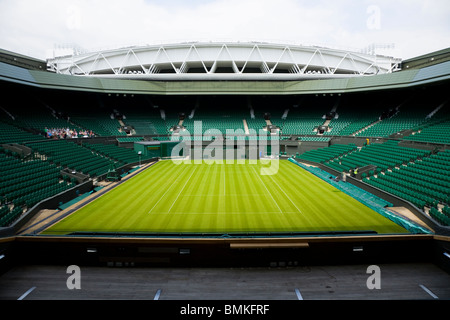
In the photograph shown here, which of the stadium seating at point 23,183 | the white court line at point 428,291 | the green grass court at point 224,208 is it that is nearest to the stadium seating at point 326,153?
the green grass court at point 224,208

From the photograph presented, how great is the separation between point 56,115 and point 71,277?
3273cm

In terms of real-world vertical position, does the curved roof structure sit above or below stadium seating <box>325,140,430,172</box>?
above

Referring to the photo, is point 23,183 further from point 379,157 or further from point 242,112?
point 242,112

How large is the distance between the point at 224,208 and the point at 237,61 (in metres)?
32.4

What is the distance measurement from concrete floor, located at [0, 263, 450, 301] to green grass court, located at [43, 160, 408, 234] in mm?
2249

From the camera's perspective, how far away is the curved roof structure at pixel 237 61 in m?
40.0

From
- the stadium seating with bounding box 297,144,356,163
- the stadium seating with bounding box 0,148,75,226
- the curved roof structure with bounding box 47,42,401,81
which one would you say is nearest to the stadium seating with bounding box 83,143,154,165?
the stadium seating with bounding box 0,148,75,226

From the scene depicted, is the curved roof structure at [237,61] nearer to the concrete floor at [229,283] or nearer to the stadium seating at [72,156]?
the stadium seating at [72,156]

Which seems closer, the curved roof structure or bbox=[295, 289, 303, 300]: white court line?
bbox=[295, 289, 303, 300]: white court line

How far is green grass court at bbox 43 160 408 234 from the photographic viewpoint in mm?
12555

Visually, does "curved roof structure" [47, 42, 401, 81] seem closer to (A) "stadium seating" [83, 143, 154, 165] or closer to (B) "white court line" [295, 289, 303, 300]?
(A) "stadium seating" [83, 143, 154, 165]

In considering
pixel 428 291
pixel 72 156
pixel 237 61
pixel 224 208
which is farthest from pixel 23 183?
pixel 237 61

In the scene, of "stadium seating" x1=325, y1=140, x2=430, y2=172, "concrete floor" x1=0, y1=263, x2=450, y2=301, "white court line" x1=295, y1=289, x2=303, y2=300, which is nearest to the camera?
"white court line" x1=295, y1=289, x2=303, y2=300
